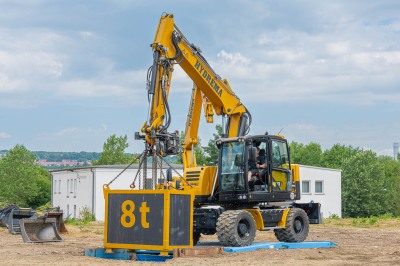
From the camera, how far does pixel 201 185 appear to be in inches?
877

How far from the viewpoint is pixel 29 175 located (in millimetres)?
95250

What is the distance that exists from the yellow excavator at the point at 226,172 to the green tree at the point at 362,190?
68013 millimetres

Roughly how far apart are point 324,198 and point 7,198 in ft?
136

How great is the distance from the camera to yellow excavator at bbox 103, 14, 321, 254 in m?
18.9

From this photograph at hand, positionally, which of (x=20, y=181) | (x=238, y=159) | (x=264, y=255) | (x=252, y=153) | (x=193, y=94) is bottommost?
(x=264, y=255)

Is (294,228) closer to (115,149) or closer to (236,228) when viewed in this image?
(236,228)

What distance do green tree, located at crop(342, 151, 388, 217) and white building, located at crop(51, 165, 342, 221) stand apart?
23.4m

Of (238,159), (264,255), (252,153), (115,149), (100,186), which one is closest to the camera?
(264,255)

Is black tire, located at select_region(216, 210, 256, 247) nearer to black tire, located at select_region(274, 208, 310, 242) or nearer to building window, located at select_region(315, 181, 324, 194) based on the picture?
black tire, located at select_region(274, 208, 310, 242)

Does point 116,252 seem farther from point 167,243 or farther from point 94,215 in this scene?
point 94,215

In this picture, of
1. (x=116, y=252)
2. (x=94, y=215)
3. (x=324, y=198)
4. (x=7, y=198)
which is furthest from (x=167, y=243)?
(x=7, y=198)

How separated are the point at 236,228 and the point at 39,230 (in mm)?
8901

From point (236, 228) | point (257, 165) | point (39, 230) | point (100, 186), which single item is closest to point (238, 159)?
point (257, 165)

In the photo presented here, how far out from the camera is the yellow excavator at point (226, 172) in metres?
20.5
